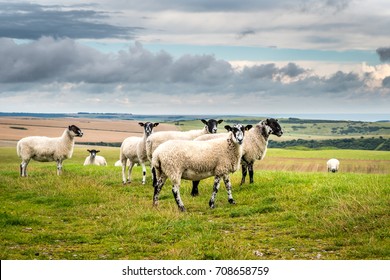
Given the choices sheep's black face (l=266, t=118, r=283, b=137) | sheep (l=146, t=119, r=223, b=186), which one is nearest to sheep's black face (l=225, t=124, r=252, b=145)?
sheep's black face (l=266, t=118, r=283, b=137)

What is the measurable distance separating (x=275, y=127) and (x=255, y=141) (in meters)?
1.31

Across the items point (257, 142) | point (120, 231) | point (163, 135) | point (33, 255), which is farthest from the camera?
point (163, 135)

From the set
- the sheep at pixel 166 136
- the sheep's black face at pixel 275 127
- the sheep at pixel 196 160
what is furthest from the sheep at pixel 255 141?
the sheep at pixel 196 160

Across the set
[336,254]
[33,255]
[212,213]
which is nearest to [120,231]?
[33,255]

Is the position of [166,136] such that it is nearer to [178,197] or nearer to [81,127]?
[178,197]

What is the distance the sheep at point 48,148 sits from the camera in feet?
91.0

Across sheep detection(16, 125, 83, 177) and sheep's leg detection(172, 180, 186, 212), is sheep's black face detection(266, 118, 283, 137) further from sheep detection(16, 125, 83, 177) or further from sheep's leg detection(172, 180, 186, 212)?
sheep detection(16, 125, 83, 177)

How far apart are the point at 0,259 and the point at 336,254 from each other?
747cm

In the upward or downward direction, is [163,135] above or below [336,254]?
above

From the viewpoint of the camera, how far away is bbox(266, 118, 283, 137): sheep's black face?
2114cm

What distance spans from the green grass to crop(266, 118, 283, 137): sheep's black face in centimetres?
241

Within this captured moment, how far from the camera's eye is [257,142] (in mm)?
20672

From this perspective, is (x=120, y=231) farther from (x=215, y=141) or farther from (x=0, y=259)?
(x=215, y=141)

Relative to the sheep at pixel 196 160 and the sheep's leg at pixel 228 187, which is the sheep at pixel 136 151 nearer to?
the sheep at pixel 196 160
